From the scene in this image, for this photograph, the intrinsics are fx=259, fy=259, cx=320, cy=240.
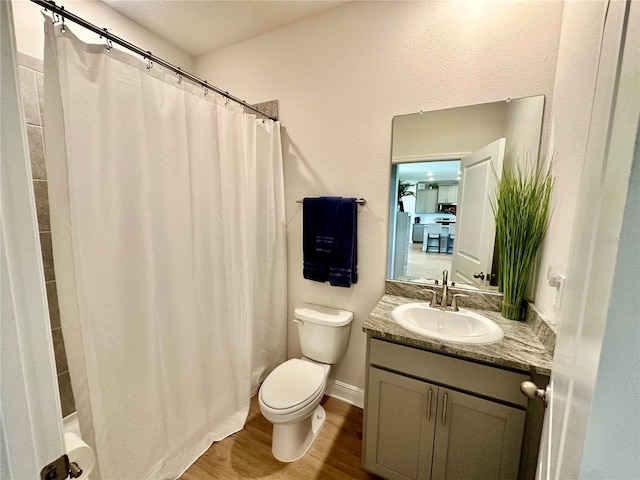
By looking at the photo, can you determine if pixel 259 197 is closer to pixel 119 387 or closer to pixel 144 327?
pixel 144 327

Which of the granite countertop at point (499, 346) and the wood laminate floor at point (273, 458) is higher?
the granite countertop at point (499, 346)

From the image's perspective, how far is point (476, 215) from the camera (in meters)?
1.47

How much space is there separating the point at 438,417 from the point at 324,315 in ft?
2.78

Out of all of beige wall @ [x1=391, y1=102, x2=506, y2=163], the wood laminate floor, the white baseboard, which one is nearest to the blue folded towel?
beige wall @ [x1=391, y1=102, x2=506, y2=163]

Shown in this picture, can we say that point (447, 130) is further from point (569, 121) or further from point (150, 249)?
point (150, 249)

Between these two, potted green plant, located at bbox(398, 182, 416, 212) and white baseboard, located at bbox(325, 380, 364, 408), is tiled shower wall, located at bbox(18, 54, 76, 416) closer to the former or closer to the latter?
white baseboard, located at bbox(325, 380, 364, 408)

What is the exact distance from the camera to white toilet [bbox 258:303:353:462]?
1.39m

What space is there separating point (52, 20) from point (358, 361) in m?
2.24

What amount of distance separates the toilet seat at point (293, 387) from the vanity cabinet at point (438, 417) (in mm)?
348

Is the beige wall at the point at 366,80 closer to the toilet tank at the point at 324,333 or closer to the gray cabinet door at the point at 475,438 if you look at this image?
the toilet tank at the point at 324,333

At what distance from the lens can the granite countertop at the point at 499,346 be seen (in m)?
0.95

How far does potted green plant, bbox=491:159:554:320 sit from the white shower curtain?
56.2 inches

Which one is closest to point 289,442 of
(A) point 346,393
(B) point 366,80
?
(A) point 346,393

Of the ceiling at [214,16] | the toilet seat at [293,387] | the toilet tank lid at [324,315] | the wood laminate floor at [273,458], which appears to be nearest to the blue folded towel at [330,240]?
the toilet tank lid at [324,315]
